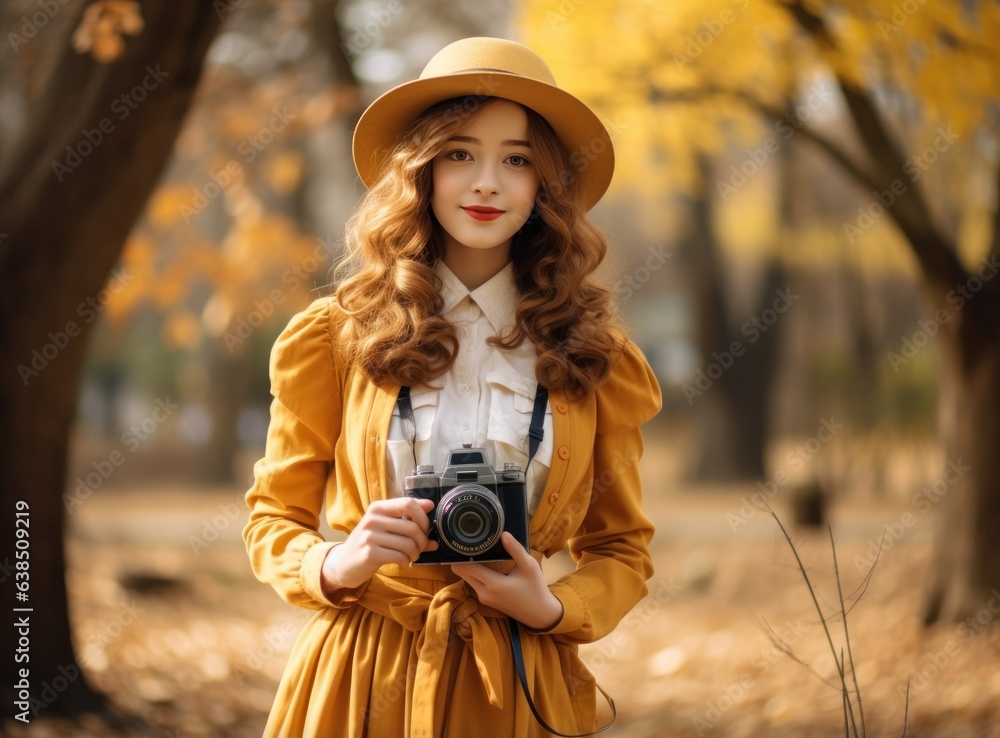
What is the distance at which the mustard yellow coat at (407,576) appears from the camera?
79.0 inches

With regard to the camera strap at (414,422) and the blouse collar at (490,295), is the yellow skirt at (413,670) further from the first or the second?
the blouse collar at (490,295)

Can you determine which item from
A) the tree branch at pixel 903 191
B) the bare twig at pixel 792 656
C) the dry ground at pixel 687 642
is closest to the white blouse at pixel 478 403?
the bare twig at pixel 792 656

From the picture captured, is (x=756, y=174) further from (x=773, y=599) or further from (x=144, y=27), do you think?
(x=144, y=27)

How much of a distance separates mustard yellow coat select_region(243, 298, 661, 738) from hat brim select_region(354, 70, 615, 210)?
36cm

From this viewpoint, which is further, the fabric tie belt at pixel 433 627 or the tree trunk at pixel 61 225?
the tree trunk at pixel 61 225

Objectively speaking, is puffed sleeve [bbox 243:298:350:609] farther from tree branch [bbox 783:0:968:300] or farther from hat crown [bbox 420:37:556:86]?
tree branch [bbox 783:0:968:300]

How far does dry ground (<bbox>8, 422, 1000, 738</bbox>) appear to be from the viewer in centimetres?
516

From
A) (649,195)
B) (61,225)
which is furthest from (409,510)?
(649,195)

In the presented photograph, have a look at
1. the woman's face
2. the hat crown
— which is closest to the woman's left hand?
the woman's face

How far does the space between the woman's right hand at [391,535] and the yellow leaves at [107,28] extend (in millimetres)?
2954

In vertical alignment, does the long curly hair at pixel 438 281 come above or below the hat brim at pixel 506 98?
below

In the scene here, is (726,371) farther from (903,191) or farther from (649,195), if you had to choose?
(903,191)

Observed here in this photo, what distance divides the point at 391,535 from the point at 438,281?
59 cm

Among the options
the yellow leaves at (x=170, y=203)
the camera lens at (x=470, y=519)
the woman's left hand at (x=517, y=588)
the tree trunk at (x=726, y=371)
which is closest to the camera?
the camera lens at (x=470, y=519)
